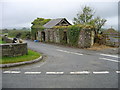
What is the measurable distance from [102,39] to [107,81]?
45.6 ft

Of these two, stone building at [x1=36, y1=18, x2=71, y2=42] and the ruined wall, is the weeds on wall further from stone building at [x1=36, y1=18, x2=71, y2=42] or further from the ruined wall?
stone building at [x1=36, y1=18, x2=71, y2=42]

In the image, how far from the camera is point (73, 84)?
558 cm

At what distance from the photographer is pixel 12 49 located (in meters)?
10.4

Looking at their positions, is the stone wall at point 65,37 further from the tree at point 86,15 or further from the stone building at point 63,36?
the tree at point 86,15

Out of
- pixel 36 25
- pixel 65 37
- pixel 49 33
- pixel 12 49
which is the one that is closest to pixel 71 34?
pixel 65 37

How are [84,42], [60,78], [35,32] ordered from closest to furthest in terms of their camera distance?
[60,78] < [84,42] < [35,32]

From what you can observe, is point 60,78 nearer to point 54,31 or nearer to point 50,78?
point 50,78

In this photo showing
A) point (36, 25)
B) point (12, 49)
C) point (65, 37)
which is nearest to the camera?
point (12, 49)

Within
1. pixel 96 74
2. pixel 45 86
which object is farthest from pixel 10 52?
pixel 96 74

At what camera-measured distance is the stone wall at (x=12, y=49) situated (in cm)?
1015

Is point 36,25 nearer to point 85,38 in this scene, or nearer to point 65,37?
point 65,37

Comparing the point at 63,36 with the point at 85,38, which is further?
the point at 63,36

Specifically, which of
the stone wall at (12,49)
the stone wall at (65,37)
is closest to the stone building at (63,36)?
the stone wall at (65,37)

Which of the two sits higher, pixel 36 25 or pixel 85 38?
pixel 36 25
